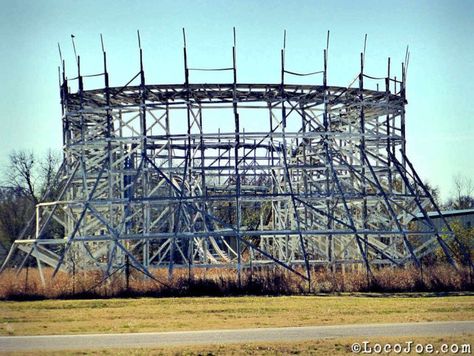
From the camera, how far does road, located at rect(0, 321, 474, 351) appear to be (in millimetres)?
18719

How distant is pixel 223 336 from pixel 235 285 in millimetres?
10707

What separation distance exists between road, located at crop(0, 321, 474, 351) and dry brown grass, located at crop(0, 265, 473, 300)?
929 centimetres

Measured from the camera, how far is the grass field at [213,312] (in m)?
21.8

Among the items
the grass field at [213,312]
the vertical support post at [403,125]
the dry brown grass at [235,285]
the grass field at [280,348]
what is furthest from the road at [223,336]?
the vertical support post at [403,125]

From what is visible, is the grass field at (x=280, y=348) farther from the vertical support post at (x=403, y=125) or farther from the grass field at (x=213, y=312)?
the vertical support post at (x=403, y=125)

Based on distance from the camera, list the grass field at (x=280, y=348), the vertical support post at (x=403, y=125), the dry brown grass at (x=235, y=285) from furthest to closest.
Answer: the vertical support post at (x=403, y=125) < the dry brown grass at (x=235, y=285) < the grass field at (x=280, y=348)

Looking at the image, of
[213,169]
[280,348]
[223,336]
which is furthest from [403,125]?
[280,348]

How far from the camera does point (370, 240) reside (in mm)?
40312

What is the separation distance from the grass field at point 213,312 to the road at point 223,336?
3.01ft

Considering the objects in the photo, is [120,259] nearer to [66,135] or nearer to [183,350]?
[66,135]

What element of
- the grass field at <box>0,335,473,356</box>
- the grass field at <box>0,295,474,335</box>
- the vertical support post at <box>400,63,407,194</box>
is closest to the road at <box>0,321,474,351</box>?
the grass field at <box>0,335,473,356</box>

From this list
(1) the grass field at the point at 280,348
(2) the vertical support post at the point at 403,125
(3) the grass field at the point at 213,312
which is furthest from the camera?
(2) the vertical support post at the point at 403,125

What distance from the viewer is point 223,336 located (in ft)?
64.5

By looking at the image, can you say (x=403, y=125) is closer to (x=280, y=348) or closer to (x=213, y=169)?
(x=213, y=169)
